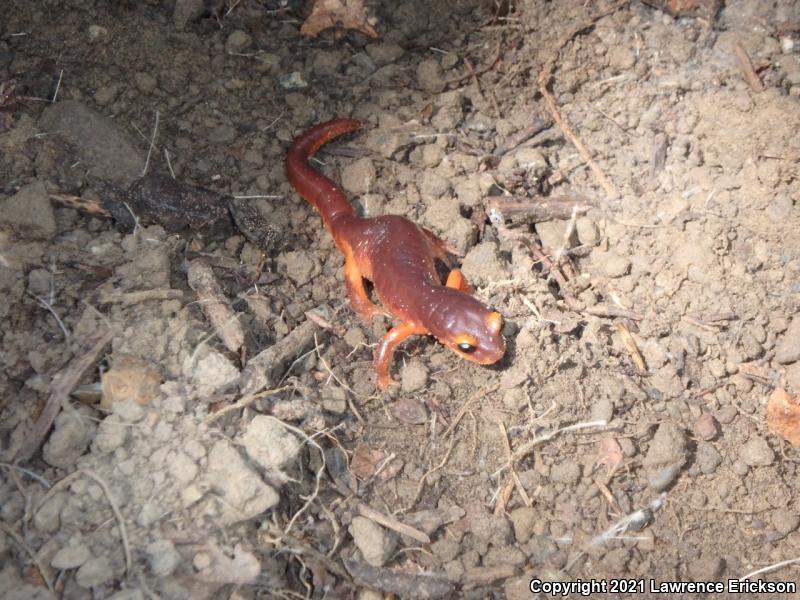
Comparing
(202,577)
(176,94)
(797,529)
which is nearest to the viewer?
(202,577)

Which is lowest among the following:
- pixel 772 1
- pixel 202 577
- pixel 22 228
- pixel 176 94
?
pixel 202 577

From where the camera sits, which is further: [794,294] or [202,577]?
[794,294]

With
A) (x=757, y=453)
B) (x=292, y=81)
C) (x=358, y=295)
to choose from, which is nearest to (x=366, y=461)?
(x=358, y=295)

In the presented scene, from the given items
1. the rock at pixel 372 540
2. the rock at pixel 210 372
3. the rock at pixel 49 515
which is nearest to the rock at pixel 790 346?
the rock at pixel 372 540

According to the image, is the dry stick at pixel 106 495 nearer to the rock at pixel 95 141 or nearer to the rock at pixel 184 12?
the rock at pixel 95 141

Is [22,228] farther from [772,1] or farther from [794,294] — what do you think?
[772,1]

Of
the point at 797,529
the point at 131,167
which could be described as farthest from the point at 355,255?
the point at 797,529

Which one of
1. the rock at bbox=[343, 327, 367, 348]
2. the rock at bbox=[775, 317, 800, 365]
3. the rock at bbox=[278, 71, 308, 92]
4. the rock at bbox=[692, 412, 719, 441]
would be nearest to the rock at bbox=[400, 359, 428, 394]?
the rock at bbox=[343, 327, 367, 348]

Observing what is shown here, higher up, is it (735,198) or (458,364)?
(735,198)
